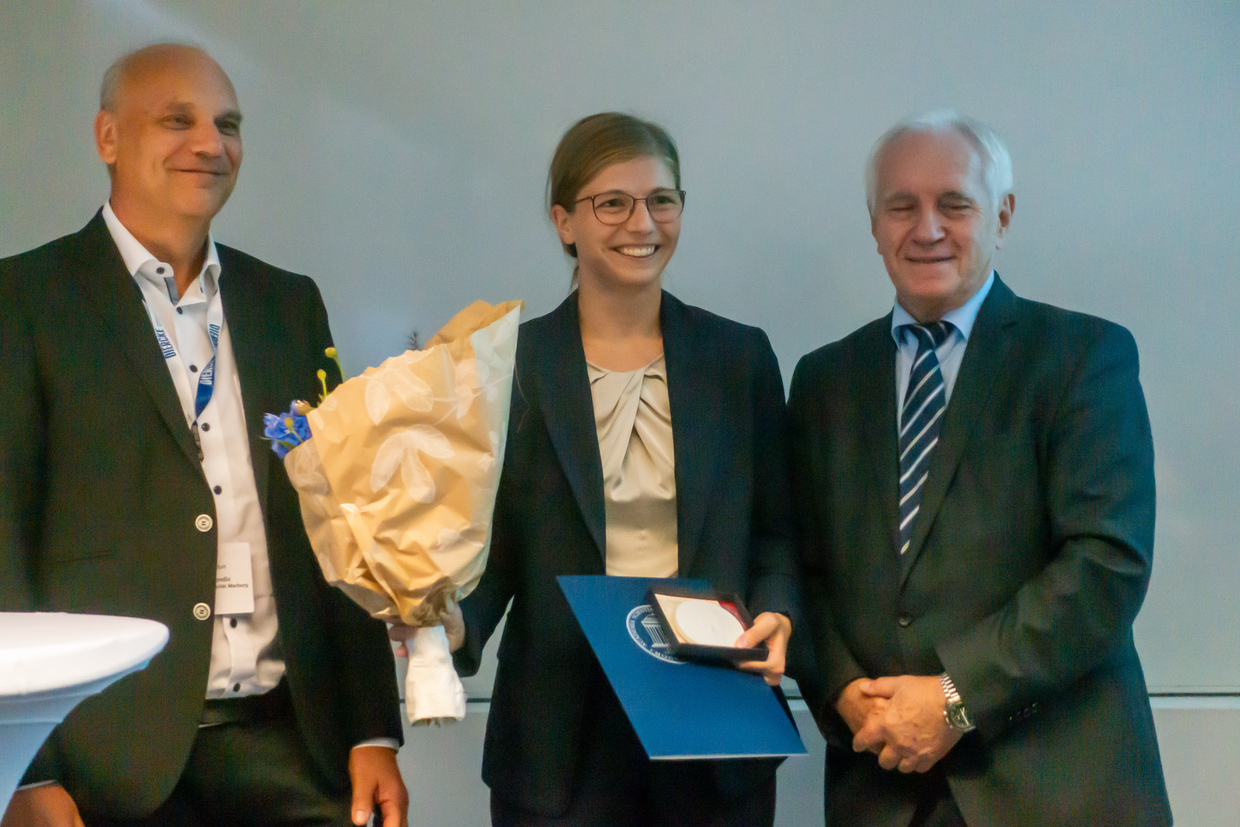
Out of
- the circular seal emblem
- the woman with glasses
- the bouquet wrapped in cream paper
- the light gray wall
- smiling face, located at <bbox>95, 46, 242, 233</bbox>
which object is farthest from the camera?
the light gray wall

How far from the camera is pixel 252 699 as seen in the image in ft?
5.87

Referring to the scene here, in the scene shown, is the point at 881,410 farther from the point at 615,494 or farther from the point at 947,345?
the point at 615,494

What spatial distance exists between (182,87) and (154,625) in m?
1.10

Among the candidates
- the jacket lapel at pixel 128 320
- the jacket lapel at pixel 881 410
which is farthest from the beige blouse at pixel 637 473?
the jacket lapel at pixel 128 320

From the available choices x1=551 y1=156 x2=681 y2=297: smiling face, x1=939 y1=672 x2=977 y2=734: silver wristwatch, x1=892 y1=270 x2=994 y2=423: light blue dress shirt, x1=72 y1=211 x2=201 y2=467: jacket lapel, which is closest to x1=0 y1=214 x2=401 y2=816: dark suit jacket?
x1=72 y1=211 x2=201 y2=467: jacket lapel

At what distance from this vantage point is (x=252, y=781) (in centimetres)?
176

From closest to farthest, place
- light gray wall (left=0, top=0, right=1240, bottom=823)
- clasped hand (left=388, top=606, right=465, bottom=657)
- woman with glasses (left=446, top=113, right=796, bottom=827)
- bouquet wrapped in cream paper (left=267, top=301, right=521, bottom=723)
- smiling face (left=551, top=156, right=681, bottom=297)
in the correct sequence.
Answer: bouquet wrapped in cream paper (left=267, top=301, right=521, bottom=723) → clasped hand (left=388, top=606, right=465, bottom=657) → woman with glasses (left=446, top=113, right=796, bottom=827) → smiling face (left=551, top=156, right=681, bottom=297) → light gray wall (left=0, top=0, right=1240, bottom=823)

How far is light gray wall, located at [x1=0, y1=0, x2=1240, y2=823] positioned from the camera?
2.83m

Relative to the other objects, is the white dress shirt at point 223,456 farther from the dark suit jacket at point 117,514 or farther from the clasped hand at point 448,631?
the clasped hand at point 448,631

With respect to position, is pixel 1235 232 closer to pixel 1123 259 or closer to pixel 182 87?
pixel 1123 259

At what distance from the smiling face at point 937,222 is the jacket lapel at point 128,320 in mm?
1392

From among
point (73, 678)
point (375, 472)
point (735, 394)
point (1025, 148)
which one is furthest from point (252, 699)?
point (1025, 148)

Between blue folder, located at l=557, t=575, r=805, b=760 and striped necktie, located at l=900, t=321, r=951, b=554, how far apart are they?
0.48 meters

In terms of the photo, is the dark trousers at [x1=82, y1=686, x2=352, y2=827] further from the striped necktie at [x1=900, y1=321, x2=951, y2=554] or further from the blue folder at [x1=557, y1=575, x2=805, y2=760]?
the striped necktie at [x1=900, y1=321, x2=951, y2=554]
